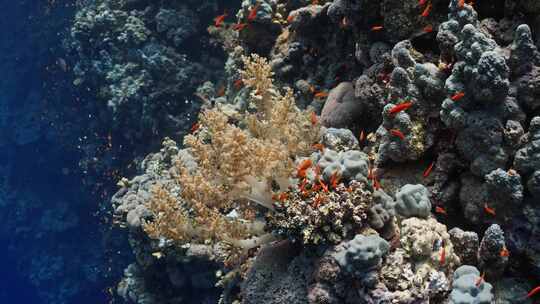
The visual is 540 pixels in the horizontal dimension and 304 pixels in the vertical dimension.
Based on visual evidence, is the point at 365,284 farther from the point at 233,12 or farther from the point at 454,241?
the point at 233,12

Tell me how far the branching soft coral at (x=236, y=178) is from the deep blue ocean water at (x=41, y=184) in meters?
13.5

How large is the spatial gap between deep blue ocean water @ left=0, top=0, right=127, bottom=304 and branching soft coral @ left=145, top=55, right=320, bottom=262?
13537 mm

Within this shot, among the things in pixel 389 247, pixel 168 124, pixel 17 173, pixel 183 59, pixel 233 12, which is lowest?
pixel 17 173

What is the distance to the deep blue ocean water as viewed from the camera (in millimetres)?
18953

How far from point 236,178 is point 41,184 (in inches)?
785

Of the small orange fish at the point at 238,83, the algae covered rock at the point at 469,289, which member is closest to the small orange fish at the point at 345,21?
the small orange fish at the point at 238,83

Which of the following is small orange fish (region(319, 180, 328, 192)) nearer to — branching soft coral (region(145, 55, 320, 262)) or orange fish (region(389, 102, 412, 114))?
branching soft coral (region(145, 55, 320, 262))

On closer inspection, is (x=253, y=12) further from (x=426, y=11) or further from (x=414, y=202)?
(x=414, y=202)

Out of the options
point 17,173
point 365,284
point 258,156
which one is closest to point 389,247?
point 365,284

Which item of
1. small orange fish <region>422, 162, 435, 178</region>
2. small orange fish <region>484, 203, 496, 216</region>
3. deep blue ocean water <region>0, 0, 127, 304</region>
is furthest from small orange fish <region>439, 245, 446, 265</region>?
deep blue ocean water <region>0, 0, 127, 304</region>

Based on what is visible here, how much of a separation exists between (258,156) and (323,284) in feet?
4.94

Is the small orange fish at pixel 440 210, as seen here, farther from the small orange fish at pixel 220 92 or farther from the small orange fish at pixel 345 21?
the small orange fish at pixel 220 92

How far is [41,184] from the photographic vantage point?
21.5m

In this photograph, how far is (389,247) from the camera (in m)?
4.07
